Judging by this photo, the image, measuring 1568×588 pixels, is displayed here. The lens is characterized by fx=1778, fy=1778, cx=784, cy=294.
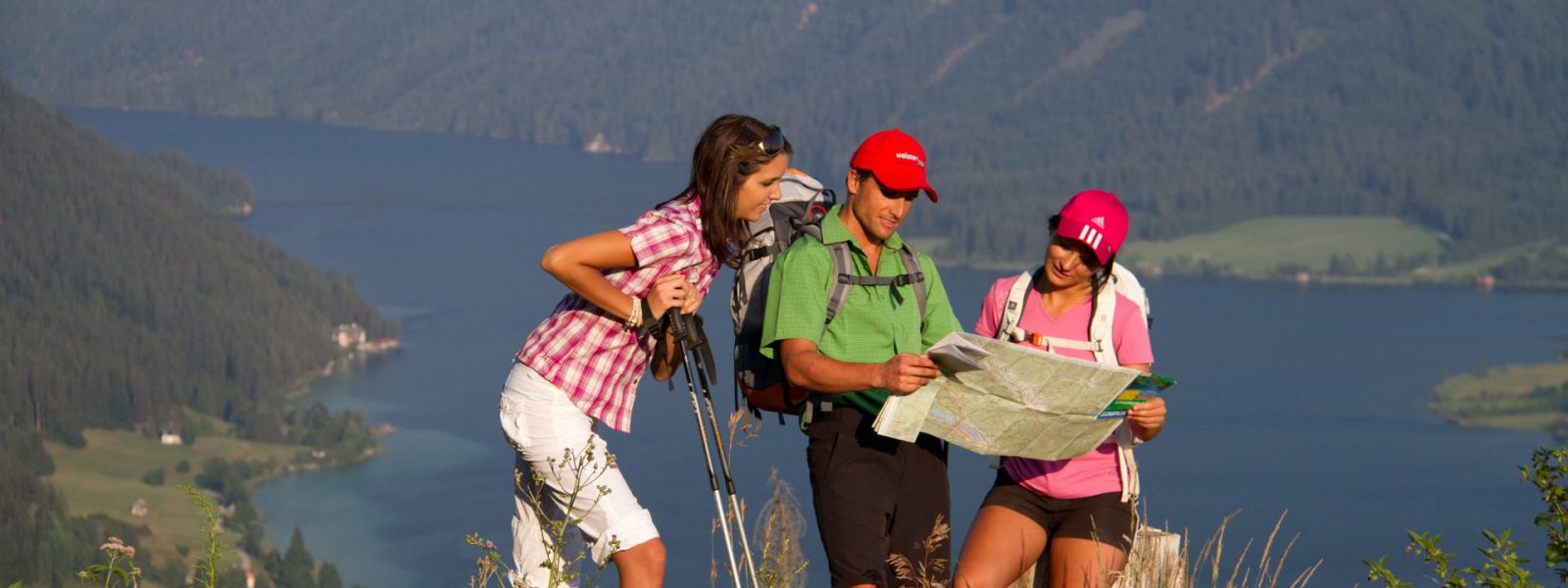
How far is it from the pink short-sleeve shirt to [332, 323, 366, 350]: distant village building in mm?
138920

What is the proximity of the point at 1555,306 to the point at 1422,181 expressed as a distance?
55966mm

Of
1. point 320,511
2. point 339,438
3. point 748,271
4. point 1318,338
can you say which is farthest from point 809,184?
point 1318,338

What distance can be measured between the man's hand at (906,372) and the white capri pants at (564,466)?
0.62 metres

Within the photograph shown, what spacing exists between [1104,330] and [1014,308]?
235 mm

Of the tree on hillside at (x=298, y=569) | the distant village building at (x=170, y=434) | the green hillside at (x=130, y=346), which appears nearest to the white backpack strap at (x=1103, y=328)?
the green hillside at (x=130, y=346)

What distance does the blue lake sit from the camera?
72125 mm

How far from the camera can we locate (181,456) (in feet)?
338

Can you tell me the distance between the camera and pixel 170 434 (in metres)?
108

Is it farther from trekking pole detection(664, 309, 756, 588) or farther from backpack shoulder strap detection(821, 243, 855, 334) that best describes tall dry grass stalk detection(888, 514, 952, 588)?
backpack shoulder strap detection(821, 243, 855, 334)

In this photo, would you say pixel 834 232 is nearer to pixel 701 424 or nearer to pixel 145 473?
pixel 701 424

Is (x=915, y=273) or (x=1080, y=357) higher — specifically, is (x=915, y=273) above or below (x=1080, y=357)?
above

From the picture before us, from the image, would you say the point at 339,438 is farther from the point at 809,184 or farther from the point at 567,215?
the point at 809,184

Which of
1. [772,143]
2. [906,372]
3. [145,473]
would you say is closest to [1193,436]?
[145,473]

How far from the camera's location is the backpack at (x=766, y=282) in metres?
4.15
